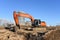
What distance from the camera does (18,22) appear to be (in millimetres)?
18562

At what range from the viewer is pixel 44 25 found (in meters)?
22.0

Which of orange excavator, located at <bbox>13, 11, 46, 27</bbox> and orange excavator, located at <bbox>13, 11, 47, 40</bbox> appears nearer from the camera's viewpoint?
orange excavator, located at <bbox>13, 11, 47, 40</bbox>

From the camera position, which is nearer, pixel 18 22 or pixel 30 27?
pixel 18 22

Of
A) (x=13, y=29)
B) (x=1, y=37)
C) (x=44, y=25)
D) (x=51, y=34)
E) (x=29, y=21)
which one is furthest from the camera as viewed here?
(x=44, y=25)

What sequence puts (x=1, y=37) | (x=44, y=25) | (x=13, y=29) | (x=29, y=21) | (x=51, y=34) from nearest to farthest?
1. (x=51, y=34)
2. (x=1, y=37)
3. (x=13, y=29)
4. (x=29, y=21)
5. (x=44, y=25)

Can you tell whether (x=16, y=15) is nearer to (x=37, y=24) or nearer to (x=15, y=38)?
(x=37, y=24)

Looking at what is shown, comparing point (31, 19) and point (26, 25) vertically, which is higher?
point (31, 19)

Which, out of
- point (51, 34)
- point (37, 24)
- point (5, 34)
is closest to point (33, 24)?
point (37, 24)

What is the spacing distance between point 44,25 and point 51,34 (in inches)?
407

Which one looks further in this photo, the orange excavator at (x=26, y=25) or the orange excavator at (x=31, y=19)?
the orange excavator at (x=31, y=19)

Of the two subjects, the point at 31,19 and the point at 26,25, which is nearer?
the point at 26,25

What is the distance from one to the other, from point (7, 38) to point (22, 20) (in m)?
6.10

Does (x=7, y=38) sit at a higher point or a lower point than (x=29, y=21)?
lower

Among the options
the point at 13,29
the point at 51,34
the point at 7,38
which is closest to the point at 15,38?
the point at 7,38
